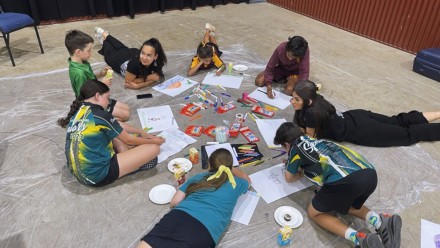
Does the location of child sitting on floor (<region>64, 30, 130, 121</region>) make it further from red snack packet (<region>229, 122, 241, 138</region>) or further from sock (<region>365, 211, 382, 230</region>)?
sock (<region>365, 211, 382, 230</region>)

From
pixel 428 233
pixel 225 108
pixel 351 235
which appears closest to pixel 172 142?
pixel 225 108

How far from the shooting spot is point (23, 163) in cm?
238

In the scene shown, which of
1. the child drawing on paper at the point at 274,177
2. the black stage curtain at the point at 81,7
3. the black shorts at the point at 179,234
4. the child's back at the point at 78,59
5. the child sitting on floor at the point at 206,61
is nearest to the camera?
the black shorts at the point at 179,234

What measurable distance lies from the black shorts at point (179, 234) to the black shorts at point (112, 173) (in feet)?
2.15

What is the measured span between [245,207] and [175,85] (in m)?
1.76

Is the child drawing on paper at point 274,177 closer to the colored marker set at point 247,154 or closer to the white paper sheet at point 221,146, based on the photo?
the colored marker set at point 247,154

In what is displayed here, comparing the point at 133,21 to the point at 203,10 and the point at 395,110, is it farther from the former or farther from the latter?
the point at 395,110

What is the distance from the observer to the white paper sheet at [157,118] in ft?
9.13

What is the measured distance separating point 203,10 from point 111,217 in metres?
4.89

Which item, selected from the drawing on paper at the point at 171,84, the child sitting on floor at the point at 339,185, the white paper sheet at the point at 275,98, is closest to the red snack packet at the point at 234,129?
the white paper sheet at the point at 275,98

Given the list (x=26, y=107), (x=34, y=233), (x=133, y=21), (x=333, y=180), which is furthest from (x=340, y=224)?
(x=133, y=21)

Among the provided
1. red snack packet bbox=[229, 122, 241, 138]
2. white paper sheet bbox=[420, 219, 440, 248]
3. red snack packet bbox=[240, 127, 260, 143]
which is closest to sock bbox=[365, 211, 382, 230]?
white paper sheet bbox=[420, 219, 440, 248]

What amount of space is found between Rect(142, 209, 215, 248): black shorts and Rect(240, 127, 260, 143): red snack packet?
1151mm

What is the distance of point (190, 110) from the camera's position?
298 cm
